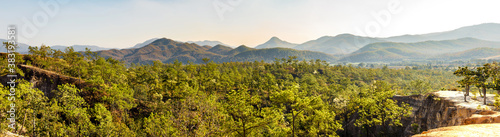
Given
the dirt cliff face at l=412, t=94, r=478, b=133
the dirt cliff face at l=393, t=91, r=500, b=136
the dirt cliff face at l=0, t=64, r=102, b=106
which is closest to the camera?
the dirt cliff face at l=393, t=91, r=500, b=136

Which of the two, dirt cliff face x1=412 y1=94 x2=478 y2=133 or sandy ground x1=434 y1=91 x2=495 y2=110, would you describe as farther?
sandy ground x1=434 y1=91 x2=495 y2=110

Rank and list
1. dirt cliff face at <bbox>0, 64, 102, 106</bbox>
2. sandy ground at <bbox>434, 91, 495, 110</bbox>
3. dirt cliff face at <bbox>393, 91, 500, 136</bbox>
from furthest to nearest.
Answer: dirt cliff face at <bbox>0, 64, 102, 106</bbox>, sandy ground at <bbox>434, 91, 495, 110</bbox>, dirt cliff face at <bbox>393, 91, 500, 136</bbox>

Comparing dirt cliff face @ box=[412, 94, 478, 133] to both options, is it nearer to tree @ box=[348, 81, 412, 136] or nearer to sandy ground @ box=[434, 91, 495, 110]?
sandy ground @ box=[434, 91, 495, 110]

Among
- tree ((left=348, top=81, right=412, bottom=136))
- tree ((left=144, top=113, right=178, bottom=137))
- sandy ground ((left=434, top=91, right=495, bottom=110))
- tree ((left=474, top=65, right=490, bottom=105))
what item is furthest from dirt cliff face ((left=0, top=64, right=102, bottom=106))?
tree ((left=474, top=65, right=490, bottom=105))

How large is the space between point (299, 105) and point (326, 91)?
59.4 meters

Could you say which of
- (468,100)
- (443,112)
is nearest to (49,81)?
(443,112)

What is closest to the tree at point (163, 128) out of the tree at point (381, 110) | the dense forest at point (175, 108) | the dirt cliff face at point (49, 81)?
the dense forest at point (175, 108)

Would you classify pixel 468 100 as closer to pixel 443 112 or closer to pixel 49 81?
pixel 443 112

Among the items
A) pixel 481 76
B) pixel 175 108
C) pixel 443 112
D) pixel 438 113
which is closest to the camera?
pixel 481 76

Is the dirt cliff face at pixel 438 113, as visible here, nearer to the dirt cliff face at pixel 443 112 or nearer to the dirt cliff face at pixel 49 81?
the dirt cliff face at pixel 443 112

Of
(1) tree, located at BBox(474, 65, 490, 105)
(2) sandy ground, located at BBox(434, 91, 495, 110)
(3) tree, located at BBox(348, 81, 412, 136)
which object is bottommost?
(3) tree, located at BBox(348, 81, 412, 136)

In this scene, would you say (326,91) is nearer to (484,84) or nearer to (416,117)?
(416,117)

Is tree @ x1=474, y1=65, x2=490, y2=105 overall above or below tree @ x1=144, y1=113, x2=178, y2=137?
above

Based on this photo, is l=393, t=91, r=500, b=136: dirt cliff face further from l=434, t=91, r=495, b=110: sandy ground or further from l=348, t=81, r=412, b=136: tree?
l=348, t=81, r=412, b=136: tree
